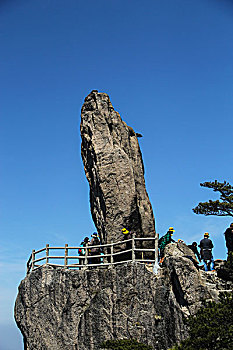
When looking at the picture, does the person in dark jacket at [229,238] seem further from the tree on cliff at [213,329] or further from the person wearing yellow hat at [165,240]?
the tree on cliff at [213,329]

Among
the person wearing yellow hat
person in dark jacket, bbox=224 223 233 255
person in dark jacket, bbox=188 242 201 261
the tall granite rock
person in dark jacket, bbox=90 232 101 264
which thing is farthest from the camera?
the tall granite rock

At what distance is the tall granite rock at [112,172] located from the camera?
31516 mm

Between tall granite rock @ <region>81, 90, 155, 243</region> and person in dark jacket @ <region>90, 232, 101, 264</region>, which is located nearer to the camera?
person in dark jacket @ <region>90, 232, 101, 264</region>

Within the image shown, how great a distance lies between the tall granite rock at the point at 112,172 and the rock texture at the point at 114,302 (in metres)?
3.67

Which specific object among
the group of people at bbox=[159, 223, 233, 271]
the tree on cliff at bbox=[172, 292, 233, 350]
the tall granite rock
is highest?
the tall granite rock

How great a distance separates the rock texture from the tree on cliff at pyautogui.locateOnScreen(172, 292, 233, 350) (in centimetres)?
390

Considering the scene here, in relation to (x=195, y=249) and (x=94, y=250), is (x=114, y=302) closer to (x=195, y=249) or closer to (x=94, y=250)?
(x=94, y=250)

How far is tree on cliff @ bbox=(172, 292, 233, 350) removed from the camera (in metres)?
19.1

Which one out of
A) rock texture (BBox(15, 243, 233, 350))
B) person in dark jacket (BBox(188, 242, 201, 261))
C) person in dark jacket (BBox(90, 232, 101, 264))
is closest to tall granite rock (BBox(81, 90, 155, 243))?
person in dark jacket (BBox(90, 232, 101, 264))

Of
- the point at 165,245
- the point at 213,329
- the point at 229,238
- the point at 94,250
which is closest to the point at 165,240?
the point at 165,245

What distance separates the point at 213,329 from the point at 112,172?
14.7m

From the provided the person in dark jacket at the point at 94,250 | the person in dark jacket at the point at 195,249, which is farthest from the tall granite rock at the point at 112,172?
the person in dark jacket at the point at 195,249

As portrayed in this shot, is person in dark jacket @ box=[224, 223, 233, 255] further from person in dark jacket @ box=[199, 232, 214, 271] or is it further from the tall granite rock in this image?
the tall granite rock

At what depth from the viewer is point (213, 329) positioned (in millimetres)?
19234
